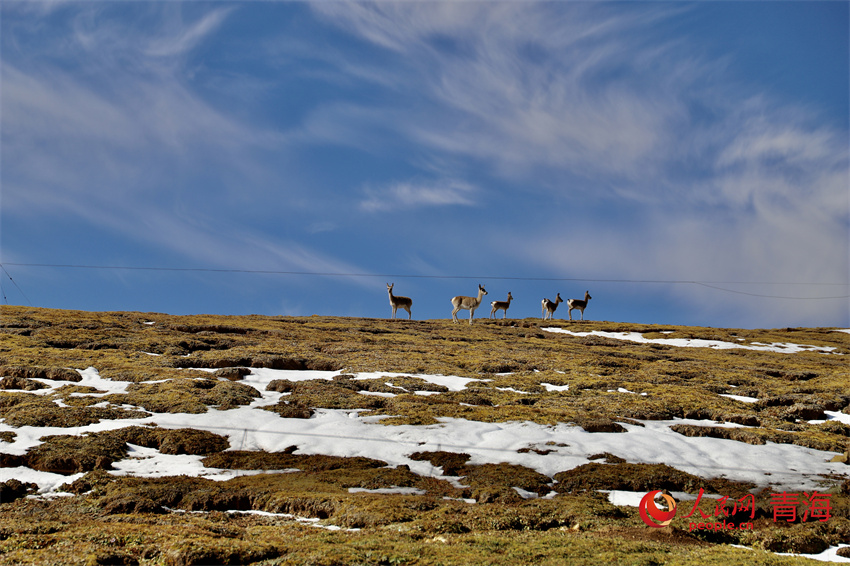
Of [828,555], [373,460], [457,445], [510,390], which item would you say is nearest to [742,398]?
[510,390]

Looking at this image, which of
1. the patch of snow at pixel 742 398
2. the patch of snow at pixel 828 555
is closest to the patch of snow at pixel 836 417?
the patch of snow at pixel 742 398

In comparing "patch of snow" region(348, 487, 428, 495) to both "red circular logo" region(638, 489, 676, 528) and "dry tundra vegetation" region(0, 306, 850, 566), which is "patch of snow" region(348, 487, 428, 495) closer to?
"dry tundra vegetation" region(0, 306, 850, 566)

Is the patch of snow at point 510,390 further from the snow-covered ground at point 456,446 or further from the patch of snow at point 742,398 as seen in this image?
the patch of snow at point 742,398

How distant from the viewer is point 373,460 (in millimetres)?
17172

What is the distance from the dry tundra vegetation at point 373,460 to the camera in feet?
32.3

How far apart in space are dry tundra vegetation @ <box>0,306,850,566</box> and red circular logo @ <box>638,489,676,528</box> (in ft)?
0.96

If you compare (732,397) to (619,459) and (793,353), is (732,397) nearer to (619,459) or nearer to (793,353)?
(619,459)

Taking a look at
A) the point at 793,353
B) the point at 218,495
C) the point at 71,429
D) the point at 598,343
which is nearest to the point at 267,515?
the point at 218,495

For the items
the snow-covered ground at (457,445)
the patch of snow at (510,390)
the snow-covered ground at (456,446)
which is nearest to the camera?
the snow-covered ground at (456,446)

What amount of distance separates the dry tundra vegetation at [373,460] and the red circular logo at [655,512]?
0.29 meters

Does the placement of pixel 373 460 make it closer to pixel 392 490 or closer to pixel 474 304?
pixel 392 490

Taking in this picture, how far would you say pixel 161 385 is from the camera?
25188 mm

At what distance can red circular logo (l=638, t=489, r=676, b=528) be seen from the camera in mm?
12277

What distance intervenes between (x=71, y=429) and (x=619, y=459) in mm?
16970
